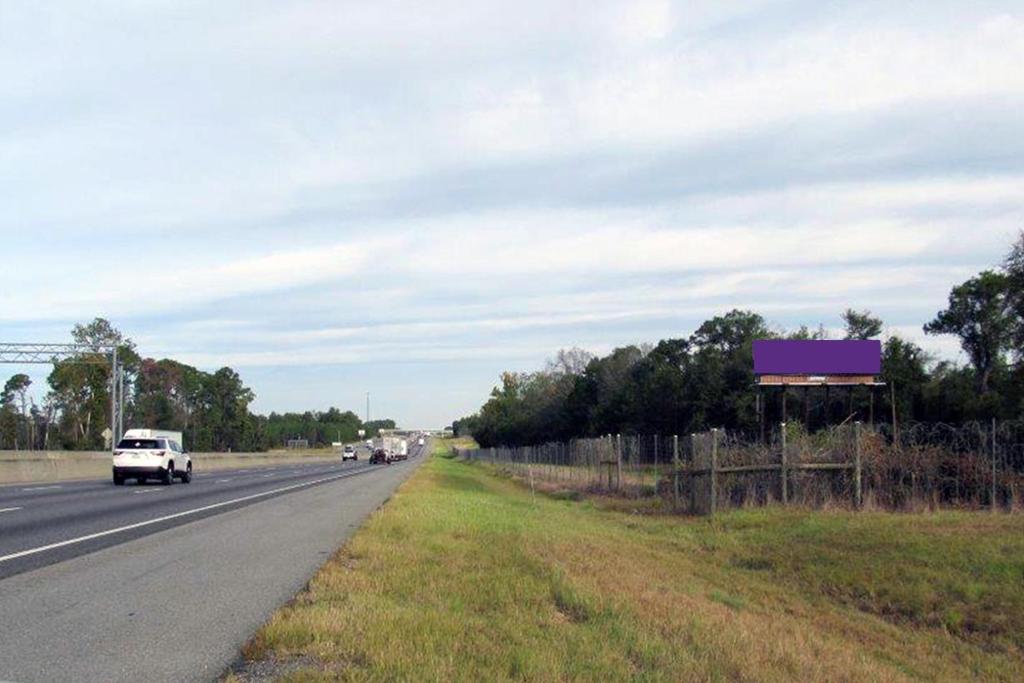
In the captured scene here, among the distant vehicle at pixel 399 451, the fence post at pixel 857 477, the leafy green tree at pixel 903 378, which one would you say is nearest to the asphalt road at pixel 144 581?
the fence post at pixel 857 477

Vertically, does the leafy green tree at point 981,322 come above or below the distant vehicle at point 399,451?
above

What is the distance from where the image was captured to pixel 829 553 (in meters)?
18.0

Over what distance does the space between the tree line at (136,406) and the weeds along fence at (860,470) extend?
87.0 m

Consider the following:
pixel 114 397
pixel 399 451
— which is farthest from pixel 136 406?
pixel 114 397

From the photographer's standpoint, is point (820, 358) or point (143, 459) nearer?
point (143, 459)

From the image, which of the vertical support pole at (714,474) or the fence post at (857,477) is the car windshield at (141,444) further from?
the fence post at (857,477)

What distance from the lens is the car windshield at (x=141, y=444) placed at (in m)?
37.8

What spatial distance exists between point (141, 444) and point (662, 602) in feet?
101

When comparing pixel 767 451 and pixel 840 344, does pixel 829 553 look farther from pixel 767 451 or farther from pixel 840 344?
pixel 840 344

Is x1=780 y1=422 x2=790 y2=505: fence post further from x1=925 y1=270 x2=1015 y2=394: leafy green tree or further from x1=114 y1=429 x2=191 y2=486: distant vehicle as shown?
x1=925 y1=270 x2=1015 y2=394: leafy green tree

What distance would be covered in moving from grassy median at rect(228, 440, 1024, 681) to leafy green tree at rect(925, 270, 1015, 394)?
50.0 m

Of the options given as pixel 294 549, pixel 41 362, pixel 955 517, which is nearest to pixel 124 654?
pixel 294 549

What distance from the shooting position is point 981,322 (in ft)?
223

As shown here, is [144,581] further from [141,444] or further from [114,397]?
[114,397]
